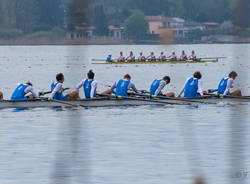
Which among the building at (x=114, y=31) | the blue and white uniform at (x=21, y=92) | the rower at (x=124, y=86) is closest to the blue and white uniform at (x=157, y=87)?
the rower at (x=124, y=86)


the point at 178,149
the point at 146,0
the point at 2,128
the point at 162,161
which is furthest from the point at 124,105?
the point at 146,0

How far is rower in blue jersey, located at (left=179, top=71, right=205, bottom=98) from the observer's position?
1115 inches

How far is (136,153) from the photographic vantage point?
19.0m

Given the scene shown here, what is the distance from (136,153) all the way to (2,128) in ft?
26.6

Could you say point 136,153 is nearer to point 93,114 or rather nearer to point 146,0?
point 93,114

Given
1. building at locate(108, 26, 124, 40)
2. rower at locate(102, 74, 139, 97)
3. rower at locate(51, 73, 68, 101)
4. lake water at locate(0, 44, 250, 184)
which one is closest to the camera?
building at locate(108, 26, 124, 40)

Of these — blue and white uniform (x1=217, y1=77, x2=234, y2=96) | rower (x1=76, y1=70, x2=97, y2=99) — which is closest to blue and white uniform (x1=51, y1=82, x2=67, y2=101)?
rower (x1=76, y1=70, x2=97, y2=99)

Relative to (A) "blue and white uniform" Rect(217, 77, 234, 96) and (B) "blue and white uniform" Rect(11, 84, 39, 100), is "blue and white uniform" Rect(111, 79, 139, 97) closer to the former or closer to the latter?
(B) "blue and white uniform" Rect(11, 84, 39, 100)

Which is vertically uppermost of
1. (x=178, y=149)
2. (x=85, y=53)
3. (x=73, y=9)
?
(x=73, y=9)

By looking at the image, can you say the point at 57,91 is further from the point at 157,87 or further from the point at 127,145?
the point at 127,145

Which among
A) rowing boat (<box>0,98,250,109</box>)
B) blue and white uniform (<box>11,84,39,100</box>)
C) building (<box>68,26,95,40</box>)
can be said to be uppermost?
building (<box>68,26,95,40</box>)

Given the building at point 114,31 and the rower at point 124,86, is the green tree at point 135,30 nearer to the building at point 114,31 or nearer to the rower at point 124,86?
the building at point 114,31

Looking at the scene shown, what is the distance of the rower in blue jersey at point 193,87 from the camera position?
1115 inches

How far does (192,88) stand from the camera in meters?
28.8
